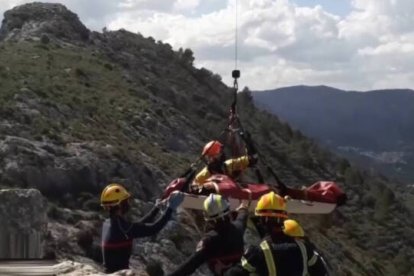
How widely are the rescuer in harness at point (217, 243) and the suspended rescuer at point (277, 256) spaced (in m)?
0.70

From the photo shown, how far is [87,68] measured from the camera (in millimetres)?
54156

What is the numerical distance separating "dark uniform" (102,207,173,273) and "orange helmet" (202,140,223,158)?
12.9 ft

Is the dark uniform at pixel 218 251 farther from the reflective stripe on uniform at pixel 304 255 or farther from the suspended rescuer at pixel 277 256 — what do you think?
the reflective stripe on uniform at pixel 304 255

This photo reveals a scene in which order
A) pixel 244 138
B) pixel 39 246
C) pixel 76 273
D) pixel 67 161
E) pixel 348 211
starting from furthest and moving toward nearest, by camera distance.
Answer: pixel 348 211, pixel 67 161, pixel 244 138, pixel 39 246, pixel 76 273

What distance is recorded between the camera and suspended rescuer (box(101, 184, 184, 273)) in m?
10.1

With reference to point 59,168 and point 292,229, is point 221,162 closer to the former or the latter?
point 292,229

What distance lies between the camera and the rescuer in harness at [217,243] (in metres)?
8.16

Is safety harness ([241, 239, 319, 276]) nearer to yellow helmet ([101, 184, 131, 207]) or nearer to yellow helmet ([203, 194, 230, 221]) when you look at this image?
yellow helmet ([203, 194, 230, 221])

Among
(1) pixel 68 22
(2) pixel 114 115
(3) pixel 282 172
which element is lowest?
(3) pixel 282 172

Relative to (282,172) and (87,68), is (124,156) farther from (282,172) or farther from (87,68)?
(282,172)

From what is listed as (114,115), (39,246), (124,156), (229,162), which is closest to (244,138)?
(229,162)

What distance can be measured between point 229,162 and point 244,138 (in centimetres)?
68

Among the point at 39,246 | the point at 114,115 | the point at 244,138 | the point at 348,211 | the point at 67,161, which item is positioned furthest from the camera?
the point at 348,211

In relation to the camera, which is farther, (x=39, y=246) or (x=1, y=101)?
(x=1, y=101)
